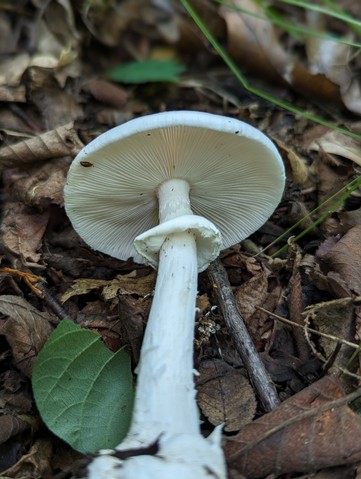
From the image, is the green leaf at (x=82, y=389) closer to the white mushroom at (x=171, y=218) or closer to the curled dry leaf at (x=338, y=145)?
the white mushroom at (x=171, y=218)

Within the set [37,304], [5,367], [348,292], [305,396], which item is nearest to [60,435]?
[5,367]

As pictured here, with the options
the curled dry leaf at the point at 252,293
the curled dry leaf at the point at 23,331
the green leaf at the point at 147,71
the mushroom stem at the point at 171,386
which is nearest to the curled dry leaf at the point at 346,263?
the curled dry leaf at the point at 252,293

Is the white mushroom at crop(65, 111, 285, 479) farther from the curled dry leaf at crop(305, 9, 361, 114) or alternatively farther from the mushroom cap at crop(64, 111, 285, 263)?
the curled dry leaf at crop(305, 9, 361, 114)

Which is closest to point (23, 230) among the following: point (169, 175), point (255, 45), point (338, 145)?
point (169, 175)

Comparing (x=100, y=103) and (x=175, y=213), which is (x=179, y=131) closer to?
(x=175, y=213)

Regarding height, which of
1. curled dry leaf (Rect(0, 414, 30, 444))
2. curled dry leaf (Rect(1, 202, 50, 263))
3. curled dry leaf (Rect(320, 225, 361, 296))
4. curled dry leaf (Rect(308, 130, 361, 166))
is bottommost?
curled dry leaf (Rect(0, 414, 30, 444))

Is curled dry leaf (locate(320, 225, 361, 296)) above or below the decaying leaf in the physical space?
above

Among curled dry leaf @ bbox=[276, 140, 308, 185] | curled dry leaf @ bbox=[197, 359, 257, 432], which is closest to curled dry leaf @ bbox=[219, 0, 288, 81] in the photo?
curled dry leaf @ bbox=[276, 140, 308, 185]
